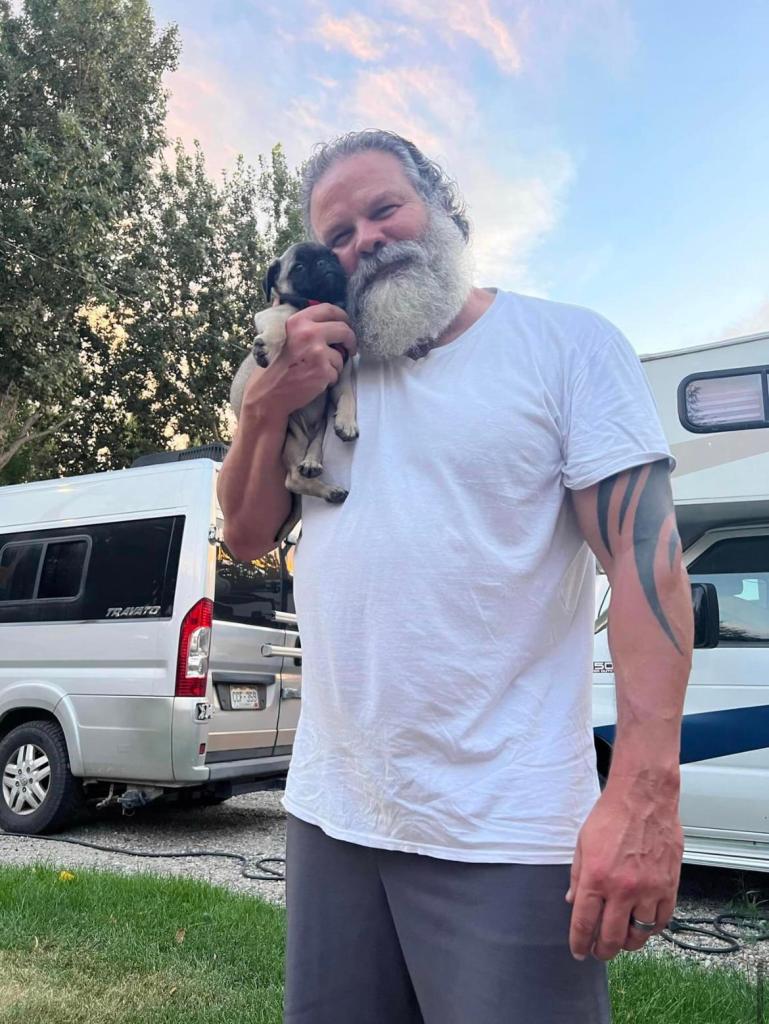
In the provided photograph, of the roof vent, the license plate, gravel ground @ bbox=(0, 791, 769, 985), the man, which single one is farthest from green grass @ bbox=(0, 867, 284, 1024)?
the roof vent

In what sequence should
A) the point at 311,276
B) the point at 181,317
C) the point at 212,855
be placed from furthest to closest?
the point at 181,317 < the point at 212,855 < the point at 311,276

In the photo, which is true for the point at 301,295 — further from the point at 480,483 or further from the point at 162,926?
the point at 162,926

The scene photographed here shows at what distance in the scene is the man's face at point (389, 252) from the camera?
160 cm

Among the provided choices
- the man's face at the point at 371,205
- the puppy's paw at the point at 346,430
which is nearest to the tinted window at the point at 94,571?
the man's face at the point at 371,205

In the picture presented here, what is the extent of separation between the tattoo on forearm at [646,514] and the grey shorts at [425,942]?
473 millimetres

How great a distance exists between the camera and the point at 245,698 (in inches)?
260

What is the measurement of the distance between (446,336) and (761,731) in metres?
3.86

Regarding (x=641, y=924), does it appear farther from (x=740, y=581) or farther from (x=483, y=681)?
(x=740, y=581)

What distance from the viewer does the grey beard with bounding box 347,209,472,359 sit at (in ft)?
5.20

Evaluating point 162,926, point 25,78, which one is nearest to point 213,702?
point 162,926

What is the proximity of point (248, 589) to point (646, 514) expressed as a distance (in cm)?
564

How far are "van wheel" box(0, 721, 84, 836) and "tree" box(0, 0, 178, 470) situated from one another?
7.85 metres

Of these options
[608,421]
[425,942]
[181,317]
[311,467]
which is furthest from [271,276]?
[181,317]

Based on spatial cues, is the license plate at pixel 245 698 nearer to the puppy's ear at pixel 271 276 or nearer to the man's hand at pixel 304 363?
the puppy's ear at pixel 271 276
